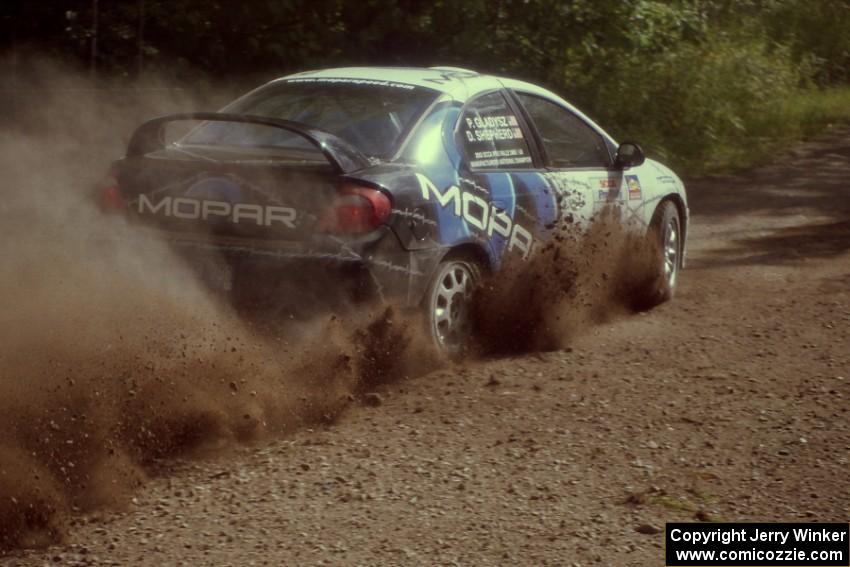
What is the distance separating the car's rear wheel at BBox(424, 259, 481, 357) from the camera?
6961mm

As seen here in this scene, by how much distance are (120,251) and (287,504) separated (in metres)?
2.15

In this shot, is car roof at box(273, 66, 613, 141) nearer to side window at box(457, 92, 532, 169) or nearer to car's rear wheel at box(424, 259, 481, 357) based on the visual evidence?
side window at box(457, 92, 532, 169)

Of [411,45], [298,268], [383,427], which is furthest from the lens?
[411,45]

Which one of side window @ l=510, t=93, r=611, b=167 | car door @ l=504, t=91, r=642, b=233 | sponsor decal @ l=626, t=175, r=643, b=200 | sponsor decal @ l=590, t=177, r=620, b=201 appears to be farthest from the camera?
sponsor decal @ l=626, t=175, r=643, b=200

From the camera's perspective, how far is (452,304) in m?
7.20

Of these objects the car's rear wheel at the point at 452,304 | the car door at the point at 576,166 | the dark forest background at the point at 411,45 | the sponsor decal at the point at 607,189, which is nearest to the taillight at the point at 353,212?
the car's rear wheel at the point at 452,304

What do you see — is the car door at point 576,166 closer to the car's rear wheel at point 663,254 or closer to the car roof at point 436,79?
the car roof at point 436,79

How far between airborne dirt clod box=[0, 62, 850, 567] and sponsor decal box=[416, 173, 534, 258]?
0.28 m

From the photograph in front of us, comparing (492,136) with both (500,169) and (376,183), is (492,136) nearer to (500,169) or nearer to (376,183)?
(500,169)

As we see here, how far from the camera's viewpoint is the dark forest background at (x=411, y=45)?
1429 centimetres

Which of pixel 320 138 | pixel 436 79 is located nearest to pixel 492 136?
pixel 436 79

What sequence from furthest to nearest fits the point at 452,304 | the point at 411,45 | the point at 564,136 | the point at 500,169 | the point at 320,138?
the point at 411,45, the point at 564,136, the point at 500,169, the point at 452,304, the point at 320,138

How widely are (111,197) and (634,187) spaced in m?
3.48

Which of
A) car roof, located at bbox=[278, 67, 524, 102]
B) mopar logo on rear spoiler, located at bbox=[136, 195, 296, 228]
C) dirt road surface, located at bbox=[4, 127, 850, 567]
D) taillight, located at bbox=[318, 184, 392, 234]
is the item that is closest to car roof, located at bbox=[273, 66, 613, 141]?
car roof, located at bbox=[278, 67, 524, 102]
